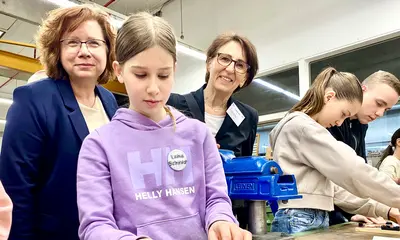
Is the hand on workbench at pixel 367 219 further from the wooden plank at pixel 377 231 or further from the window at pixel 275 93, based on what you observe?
the window at pixel 275 93

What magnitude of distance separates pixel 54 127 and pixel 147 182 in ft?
1.34

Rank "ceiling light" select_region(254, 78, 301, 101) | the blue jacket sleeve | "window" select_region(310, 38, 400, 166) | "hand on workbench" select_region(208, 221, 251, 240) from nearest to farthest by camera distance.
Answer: "hand on workbench" select_region(208, 221, 251, 240) → the blue jacket sleeve → "window" select_region(310, 38, 400, 166) → "ceiling light" select_region(254, 78, 301, 101)

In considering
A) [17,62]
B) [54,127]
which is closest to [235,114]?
[54,127]

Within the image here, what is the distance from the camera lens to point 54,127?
1044 millimetres

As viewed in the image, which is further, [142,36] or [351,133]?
[351,133]

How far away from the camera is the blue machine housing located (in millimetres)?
1086

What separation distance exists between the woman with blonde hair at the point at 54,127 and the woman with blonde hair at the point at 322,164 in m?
0.79

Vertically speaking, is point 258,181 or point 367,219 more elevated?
point 258,181

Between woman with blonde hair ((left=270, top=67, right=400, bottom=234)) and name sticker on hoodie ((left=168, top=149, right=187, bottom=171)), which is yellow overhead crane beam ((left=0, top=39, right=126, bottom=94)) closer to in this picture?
woman with blonde hair ((left=270, top=67, right=400, bottom=234))

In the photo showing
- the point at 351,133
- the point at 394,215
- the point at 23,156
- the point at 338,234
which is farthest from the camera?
the point at 351,133

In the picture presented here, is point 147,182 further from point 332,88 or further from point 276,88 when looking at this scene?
point 276,88

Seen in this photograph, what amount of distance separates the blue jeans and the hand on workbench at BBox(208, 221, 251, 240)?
70 cm

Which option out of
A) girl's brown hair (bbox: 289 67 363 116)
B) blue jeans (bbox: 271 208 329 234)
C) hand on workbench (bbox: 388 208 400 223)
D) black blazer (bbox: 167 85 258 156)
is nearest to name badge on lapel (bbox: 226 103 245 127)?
black blazer (bbox: 167 85 258 156)

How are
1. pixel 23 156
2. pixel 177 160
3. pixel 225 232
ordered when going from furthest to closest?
pixel 23 156 < pixel 177 160 < pixel 225 232
